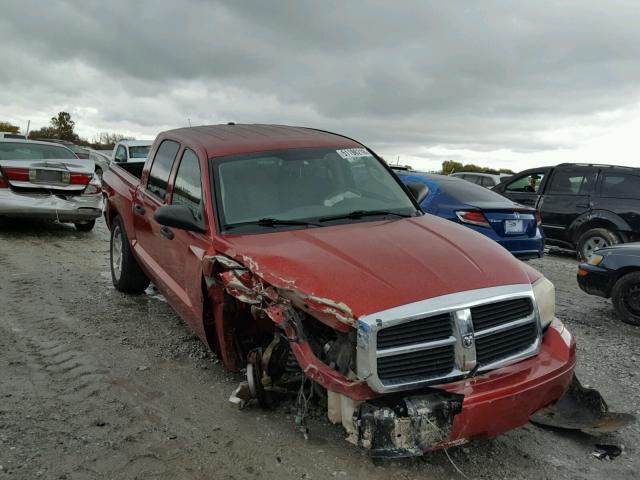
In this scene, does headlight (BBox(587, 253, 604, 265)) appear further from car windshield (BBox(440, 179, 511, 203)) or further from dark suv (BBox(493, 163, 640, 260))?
dark suv (BBox(493, 163, 640, 260))

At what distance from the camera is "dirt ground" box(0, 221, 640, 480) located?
294 cm

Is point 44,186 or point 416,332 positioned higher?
point 44,186

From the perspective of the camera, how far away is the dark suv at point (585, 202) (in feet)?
31.4

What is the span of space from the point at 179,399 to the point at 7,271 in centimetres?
444

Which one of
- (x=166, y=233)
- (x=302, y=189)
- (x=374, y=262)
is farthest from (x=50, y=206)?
(x=374, y=262)

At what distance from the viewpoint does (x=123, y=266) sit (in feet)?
19.7

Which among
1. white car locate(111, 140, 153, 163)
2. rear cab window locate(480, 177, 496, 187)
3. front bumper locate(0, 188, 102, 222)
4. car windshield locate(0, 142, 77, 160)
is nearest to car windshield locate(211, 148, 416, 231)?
front bumper locate(0, 188, 102, 222)

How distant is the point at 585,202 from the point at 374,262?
27.5 ft

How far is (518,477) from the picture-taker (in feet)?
9.66

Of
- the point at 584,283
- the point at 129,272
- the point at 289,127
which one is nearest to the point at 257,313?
the point at 289,127

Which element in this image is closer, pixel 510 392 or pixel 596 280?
pixel 510 392

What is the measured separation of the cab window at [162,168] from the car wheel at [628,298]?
481 cm

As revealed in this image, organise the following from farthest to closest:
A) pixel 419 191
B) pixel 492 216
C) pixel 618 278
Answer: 1. pixel 492 216
2. pixel 618 278
3. pixel 419 191

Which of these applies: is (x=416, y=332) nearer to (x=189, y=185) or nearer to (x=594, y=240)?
(x=189, y=185)
